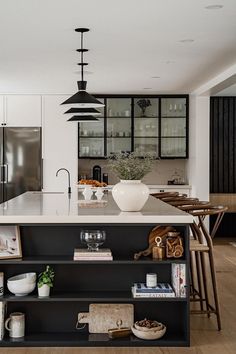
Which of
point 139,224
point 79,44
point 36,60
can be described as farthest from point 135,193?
point 36,60

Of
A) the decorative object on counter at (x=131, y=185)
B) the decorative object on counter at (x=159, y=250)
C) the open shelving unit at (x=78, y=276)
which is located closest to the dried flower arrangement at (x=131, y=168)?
the decorative object on counter at (x=131, y=185)

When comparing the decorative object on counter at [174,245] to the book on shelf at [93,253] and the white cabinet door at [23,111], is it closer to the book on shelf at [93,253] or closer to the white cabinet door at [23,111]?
the book on shelf at [93,253]

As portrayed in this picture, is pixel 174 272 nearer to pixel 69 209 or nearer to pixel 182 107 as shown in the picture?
pixel 69 209

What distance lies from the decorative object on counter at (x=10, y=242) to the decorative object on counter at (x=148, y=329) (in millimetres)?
972

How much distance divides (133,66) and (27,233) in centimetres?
349

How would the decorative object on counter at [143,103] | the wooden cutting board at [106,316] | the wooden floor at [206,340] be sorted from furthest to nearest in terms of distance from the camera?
the decorative object on counter at [143,103], the wooden cutting board at [106,316], the wooden floor at [206,340]

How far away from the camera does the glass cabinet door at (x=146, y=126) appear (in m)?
10.8

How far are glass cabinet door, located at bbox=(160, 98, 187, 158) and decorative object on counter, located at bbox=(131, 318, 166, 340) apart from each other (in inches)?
256

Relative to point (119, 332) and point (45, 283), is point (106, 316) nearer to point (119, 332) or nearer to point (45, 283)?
point (119, 332)

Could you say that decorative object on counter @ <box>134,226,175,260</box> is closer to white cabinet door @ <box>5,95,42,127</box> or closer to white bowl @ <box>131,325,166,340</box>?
white bowl @ <box>131,325,166,340</box>

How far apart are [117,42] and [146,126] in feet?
15.4

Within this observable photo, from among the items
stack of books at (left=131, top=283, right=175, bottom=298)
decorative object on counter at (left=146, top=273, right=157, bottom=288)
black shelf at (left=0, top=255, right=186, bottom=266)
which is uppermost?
black shelf at (left=0, top=255, right=186, bottom=266)

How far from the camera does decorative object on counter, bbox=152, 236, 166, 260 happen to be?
4.55 meters

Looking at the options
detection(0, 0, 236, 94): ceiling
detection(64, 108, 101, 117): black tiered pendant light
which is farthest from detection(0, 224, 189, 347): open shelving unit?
detection(64, 108, 101, 117): black tiered pendant light
